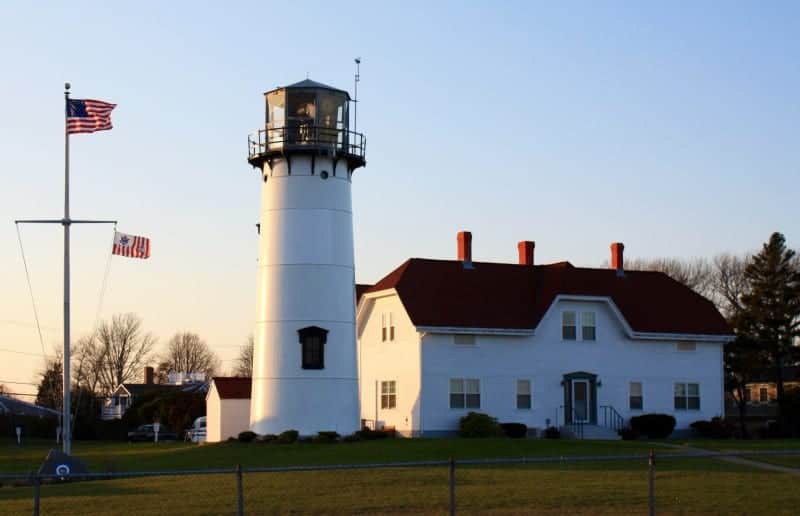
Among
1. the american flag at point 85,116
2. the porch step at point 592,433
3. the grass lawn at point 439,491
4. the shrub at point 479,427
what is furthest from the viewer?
the porch step at point 592,433

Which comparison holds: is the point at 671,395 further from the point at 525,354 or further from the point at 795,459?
the point at 795,459

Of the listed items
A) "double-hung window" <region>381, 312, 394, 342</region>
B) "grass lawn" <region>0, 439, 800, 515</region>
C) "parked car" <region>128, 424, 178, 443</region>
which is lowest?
"grass lawn" <region>0, 439, 800, 515</region>

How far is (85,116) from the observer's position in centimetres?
3381

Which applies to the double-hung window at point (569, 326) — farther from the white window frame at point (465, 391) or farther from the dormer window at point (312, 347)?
the dormer window at point (312, 347)

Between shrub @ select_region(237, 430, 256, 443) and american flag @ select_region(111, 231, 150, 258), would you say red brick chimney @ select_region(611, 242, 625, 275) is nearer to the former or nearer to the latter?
shrub @ select_region(237, 430, 256, 443)

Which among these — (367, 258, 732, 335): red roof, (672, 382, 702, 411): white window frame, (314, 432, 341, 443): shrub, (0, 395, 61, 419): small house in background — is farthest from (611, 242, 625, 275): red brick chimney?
(0, 395, 61, 419): small house in background

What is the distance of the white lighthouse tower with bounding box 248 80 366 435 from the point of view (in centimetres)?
4356

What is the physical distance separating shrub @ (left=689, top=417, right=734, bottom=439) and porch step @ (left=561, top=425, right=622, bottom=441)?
4069 mm

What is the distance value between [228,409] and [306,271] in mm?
9701

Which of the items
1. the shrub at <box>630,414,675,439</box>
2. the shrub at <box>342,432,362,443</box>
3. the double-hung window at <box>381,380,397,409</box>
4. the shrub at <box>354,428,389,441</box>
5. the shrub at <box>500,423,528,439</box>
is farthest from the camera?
the shrub at <box>630,414,675,439</box>

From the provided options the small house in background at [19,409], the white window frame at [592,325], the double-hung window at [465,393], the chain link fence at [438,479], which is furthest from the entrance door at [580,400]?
the small house in background at [19,409]

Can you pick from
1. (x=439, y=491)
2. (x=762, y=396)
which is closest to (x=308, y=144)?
(x=439, y=491)

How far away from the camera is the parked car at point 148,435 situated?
63.9 meters

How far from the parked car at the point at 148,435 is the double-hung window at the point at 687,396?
25.9 m
